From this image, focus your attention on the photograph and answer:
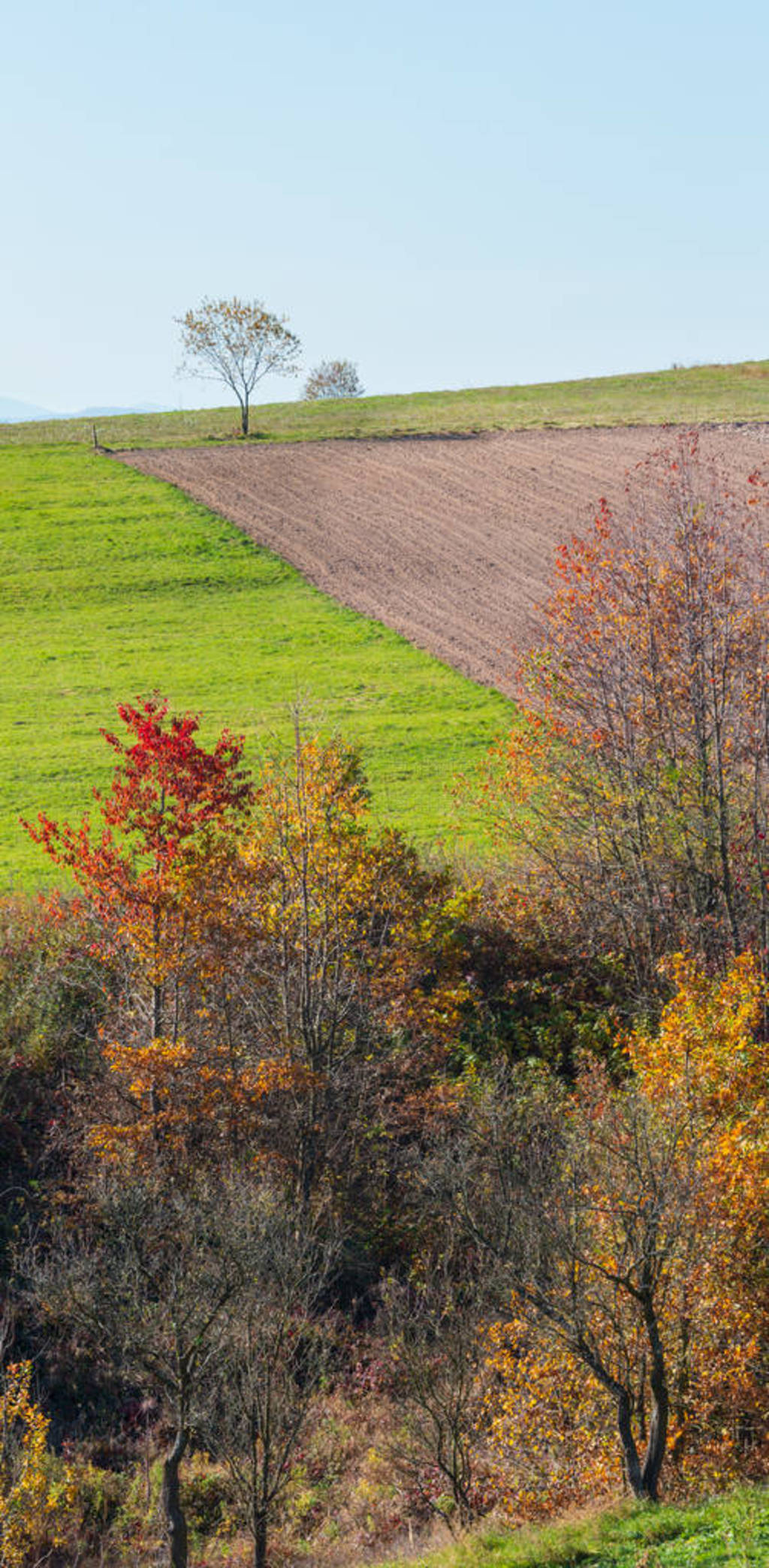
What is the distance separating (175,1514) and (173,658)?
36.0 metres

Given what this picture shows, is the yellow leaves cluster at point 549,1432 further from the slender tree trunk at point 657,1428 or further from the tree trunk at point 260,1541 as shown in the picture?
the tree trunk at point 260,1541

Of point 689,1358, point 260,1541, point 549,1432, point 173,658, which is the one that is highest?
point 173,658

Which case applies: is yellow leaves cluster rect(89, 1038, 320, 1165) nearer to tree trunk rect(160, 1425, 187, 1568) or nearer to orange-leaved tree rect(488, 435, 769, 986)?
tree trunk rect(160, 1425, 187, 1568)

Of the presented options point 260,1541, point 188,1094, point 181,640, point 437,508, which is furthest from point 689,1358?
point 437,508

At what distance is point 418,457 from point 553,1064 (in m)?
45.7

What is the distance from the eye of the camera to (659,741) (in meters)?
30.2

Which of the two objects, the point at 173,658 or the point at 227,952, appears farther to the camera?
the point at 173,658

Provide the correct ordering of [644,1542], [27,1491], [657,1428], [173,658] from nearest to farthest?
[644,1542], [657,1428], [27,1491], [173,658]

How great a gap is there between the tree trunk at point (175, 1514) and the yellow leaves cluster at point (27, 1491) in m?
2.15

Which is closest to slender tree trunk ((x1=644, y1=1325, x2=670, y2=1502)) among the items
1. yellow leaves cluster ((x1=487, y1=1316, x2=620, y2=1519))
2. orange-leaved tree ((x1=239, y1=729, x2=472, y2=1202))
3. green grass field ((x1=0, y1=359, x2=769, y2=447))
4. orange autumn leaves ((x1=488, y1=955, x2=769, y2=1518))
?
orange autumn leaves ((x1=488, y1=955, x2=769, y2=1518))

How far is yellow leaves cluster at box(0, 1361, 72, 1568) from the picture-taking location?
63.0ft

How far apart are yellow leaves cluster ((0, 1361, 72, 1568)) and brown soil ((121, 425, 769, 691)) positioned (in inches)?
1188

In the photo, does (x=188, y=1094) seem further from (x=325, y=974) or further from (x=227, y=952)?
(x=325, y=974)

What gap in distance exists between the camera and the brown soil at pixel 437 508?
2080 inches
